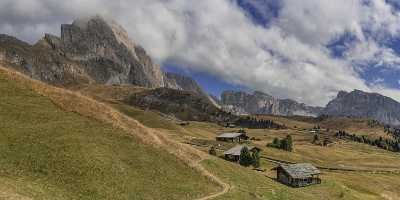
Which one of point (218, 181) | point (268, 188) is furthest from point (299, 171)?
point (218, 181)

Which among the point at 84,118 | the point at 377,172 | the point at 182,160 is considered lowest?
the point at 377,172

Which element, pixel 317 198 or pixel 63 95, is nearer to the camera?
pixel 63 95

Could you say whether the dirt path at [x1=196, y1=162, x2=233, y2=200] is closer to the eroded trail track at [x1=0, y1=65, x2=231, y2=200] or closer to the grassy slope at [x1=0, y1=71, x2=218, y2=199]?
→ the eroded trail track at [x1=0, y1=65, x2=231, y2=200]

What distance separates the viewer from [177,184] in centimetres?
5978

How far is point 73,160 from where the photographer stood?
52.9 meters

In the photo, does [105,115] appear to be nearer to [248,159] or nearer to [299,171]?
[299,171]

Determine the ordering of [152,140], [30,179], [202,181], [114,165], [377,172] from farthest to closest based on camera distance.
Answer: [377,172]
[152,140]
[202,181]
[114,165]
[30,179]

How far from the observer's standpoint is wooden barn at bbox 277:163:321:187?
348 ft

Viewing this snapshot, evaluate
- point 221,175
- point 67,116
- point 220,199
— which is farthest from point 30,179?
point 221,175

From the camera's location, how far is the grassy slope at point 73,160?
47406 millimetres

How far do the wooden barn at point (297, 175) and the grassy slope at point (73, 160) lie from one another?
4580cm

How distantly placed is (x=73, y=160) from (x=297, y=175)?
66984 millimetres

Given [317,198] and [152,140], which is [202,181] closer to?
[152,140]

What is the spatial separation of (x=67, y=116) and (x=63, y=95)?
668 cm
